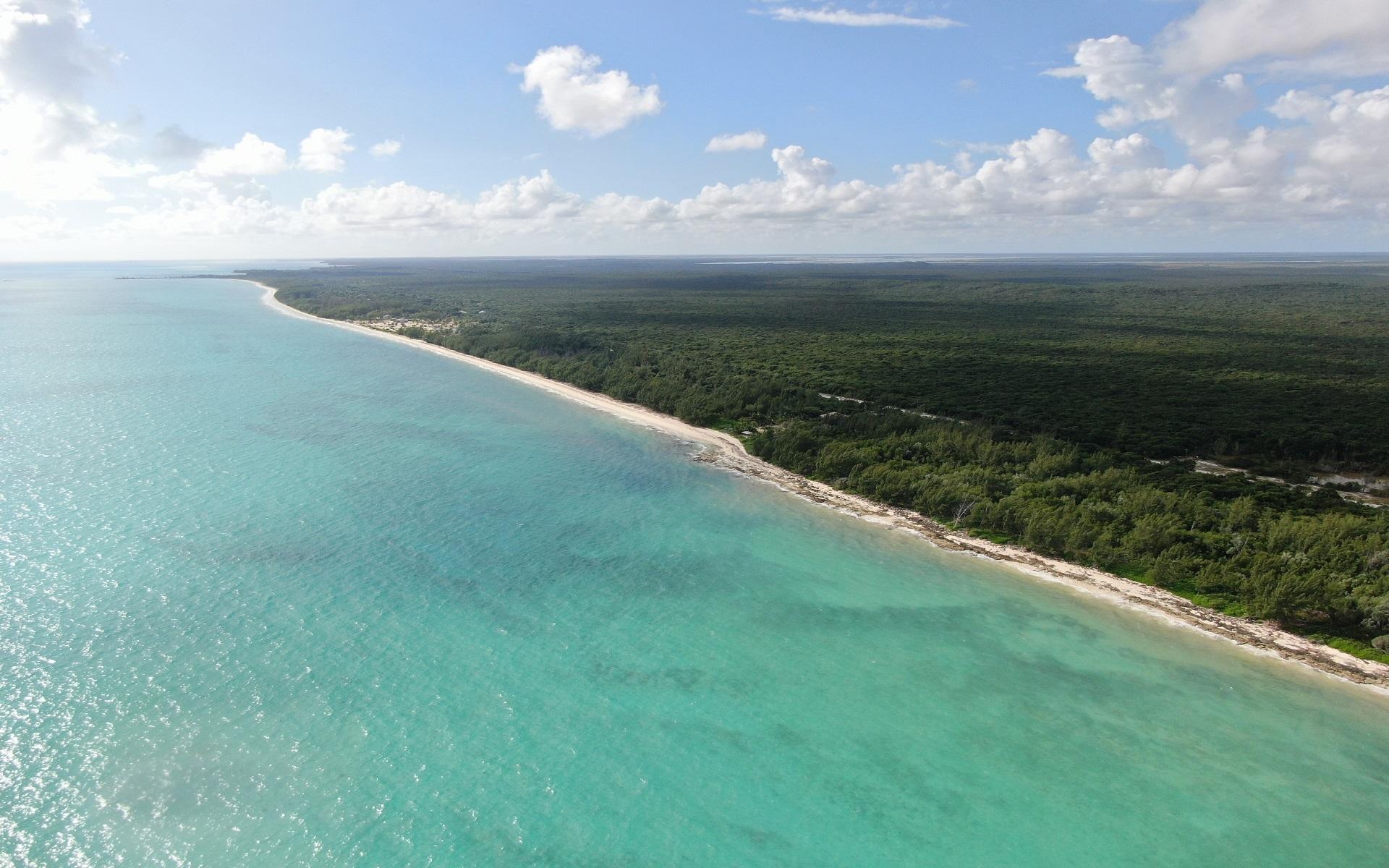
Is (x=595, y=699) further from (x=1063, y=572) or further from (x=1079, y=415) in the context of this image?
(x=1079, y=415)

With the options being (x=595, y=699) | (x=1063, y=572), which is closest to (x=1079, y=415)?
(x=1063, y=572)

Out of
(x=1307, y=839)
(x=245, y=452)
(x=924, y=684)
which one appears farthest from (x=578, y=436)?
(x=1307, y=839)

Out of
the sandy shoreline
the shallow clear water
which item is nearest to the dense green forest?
the sandy shoreline

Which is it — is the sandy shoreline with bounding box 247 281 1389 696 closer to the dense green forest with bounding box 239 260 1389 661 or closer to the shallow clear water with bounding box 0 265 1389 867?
the dense green forest with bounding box 239 260 1389 661

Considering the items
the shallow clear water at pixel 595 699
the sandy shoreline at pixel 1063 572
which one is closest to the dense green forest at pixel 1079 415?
the sandy shoreline at pixel 1063 572

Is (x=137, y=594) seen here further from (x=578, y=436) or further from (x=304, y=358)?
(x=304, y=358)

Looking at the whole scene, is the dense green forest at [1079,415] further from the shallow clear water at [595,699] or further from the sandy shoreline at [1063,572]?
the shallow clear water at [595,699]
